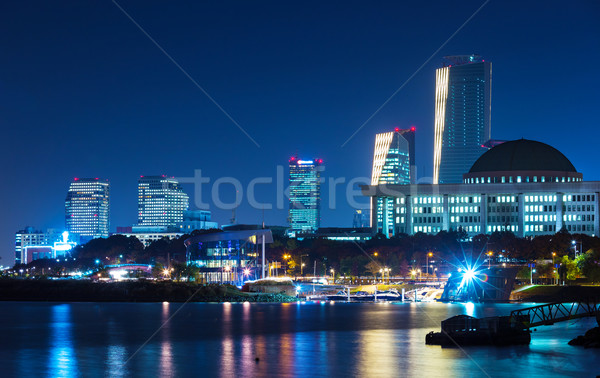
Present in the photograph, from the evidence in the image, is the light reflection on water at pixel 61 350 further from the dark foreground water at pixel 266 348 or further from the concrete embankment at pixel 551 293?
the concrete embankment at pixel 551 293

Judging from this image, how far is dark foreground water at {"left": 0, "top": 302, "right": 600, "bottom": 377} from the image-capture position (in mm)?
55719

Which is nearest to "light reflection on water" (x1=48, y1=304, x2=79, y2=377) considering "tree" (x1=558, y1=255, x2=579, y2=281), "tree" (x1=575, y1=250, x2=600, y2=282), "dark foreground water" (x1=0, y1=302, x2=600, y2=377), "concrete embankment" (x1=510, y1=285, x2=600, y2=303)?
"dark foreground water" (x1=0, y1=302, x2=600, y2=377)

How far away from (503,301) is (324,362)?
7799cm

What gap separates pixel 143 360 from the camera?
6128cm

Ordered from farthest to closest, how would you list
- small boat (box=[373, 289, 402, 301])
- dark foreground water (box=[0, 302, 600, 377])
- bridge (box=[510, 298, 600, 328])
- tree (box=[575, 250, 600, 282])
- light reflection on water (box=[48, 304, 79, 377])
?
1. small boat (box=[373, 289, 402, 301])
2. tree (box=[575, 250, 600, 282])
3. bridge (box=[510, 298, 600, 328])
4. light reflection on water (box=[48, 304, 79, 377])
5. dark foreground water (box=[0, 302, 600, 377])

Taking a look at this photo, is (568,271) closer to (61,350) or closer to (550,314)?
(550,314)

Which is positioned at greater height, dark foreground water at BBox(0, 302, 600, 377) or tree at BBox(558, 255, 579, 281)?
tree at BBox(558, 255, 579, 281)

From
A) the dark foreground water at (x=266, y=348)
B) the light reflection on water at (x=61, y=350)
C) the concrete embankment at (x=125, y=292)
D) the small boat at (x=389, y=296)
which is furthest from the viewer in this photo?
the concrete embankment at (x=125, y=292)

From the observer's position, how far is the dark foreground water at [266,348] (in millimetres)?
55719

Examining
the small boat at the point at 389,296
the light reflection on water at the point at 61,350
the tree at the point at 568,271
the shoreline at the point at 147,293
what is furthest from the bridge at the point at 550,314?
the light reflection on water at the point at 61,350

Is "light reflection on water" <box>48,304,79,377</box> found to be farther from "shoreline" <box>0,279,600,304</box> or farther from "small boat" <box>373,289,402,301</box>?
"small boat" <box>373,289,402,301</box>

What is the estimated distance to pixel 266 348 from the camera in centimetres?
6875

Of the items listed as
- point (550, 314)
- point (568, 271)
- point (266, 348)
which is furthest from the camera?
point (568, 271)

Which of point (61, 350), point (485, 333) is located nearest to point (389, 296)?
point (485, 333)
